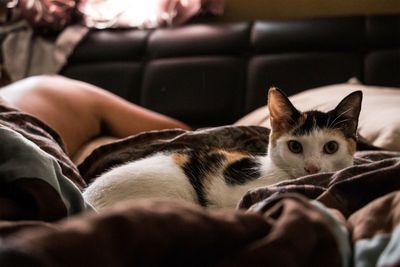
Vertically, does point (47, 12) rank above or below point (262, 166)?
above

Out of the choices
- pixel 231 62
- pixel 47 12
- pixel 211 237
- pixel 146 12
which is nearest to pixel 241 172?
pixel 211 237

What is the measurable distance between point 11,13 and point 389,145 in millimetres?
1801

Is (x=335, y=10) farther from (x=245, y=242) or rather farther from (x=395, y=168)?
(x=245, y=242)

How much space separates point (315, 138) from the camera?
4.24ft

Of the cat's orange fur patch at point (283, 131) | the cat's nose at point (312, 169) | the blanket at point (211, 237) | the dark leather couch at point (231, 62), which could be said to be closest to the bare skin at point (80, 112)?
the dark leather couch at point (231, 62)

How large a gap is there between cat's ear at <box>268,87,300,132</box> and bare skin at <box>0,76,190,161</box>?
0.78 meters

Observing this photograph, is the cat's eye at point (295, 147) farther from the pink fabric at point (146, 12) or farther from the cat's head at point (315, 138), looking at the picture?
the pink fabric at point (146, 12)

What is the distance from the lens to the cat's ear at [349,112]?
1.29 metres

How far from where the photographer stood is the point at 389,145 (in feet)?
5.03

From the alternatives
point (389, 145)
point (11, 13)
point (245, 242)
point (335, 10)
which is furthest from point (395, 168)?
point (11, 13)

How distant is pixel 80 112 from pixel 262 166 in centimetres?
88

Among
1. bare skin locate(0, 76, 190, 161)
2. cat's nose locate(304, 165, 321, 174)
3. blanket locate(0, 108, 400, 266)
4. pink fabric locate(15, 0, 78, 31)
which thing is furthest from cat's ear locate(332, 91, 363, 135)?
pink fabric locate(15, 0, 78, 31)

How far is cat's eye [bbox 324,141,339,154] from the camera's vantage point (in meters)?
1.29

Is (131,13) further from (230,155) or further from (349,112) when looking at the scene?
(349,112)
